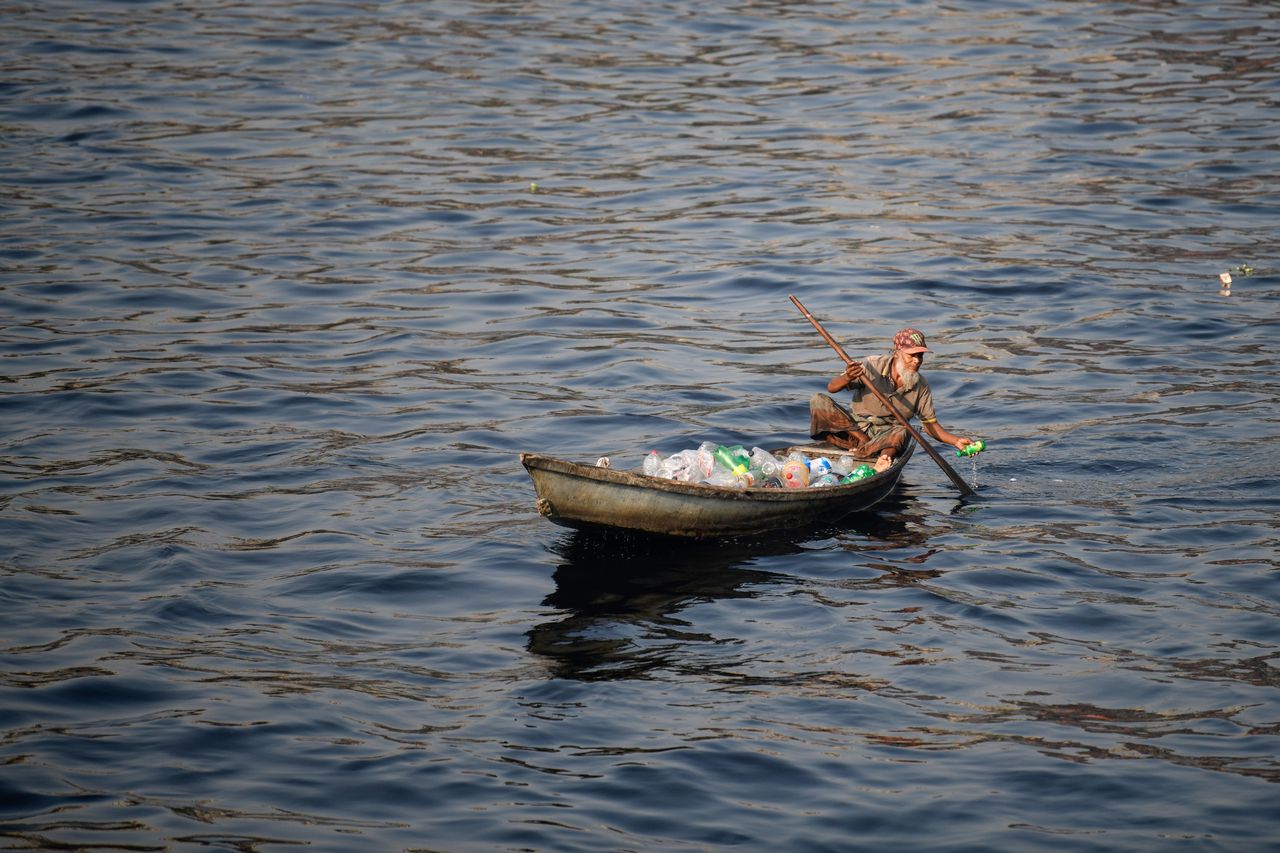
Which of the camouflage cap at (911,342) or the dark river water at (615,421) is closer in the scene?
the dark river water at (615,421)

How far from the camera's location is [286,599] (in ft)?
32.7

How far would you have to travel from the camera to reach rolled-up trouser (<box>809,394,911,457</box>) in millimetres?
11875

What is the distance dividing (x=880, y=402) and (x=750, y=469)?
160cm

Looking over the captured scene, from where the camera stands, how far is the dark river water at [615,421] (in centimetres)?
787

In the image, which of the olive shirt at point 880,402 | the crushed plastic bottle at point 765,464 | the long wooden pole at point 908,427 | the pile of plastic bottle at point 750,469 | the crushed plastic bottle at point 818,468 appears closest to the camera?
the pile of plastic bottle at point 750,469

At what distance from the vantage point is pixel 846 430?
476 inches

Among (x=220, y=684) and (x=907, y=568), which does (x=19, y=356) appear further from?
(x=907, y=568)

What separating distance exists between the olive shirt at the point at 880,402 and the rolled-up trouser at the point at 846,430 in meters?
0.03

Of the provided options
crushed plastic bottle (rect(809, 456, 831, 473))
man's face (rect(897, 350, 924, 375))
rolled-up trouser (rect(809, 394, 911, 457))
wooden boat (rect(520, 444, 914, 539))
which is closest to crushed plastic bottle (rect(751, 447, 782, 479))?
crushed plastic bottle (rect(809, 456, 831, 473))

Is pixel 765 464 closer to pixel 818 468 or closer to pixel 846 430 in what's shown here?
pixel 818 468

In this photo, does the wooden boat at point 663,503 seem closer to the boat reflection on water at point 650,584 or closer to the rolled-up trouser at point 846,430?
the boat reflection on water at point 650,584

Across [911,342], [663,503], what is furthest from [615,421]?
[663,503]

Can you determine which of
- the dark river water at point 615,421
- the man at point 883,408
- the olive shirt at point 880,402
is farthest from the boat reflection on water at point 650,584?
the olive shirt at point 880,402

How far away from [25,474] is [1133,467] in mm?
9309
